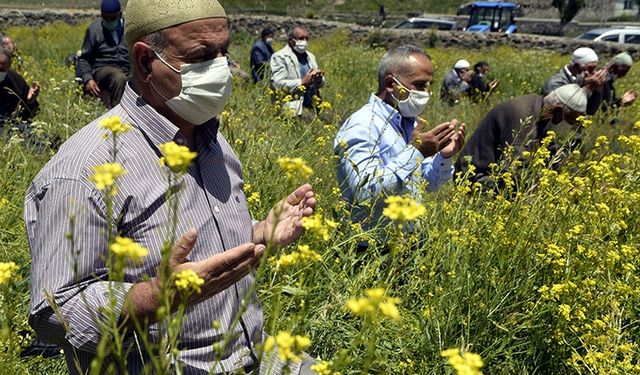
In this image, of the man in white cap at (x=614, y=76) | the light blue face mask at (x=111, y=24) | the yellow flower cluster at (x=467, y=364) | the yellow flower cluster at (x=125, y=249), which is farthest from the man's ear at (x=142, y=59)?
the man in white cap at (x=614, y=76)

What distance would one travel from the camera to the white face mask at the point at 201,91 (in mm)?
1841

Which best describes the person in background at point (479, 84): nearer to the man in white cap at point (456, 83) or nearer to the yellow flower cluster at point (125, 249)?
the man in white cap at point (456, 83)

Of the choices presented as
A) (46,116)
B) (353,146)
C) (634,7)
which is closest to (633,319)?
(353,146)

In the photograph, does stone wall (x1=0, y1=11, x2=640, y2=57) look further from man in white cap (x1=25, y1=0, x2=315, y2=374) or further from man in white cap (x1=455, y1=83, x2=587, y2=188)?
man in white cap (x1=25, y1=0, x2=315, y2=374)

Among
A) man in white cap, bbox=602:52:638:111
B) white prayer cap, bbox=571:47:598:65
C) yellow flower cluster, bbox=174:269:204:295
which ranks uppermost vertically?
yellow flower cluster, bbox=174:269:204:295

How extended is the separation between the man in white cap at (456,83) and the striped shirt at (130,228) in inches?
302

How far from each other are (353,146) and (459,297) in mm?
891

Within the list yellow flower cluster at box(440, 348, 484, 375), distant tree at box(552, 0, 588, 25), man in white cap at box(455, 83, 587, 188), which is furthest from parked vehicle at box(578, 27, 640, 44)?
yellow flower cluster at box(440, 348, 484, 375)

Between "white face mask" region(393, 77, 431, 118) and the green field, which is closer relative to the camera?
the green field

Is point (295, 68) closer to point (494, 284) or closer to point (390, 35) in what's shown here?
point (494, 284)

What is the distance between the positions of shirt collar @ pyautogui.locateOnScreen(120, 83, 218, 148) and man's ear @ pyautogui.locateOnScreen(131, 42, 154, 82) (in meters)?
0.06

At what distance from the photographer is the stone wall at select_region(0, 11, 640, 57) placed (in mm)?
19344

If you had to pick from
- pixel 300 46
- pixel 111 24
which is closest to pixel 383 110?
pixel 111 24

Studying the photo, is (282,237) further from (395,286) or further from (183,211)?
(395,286)
